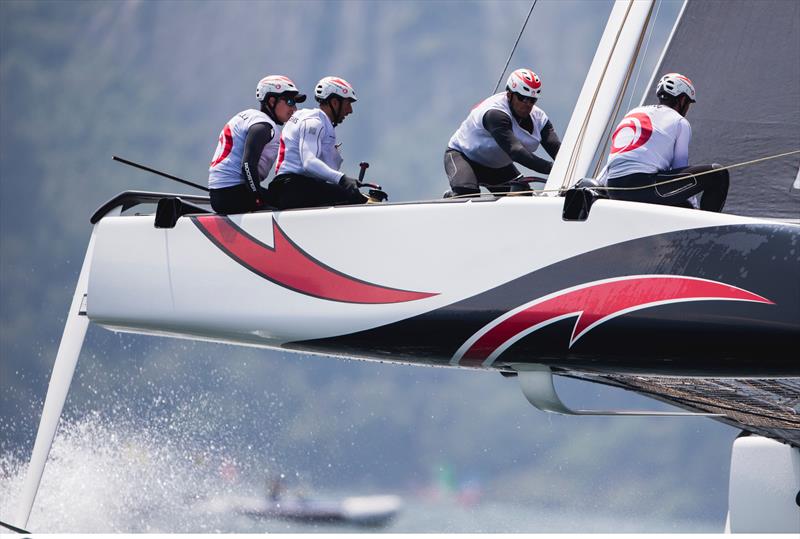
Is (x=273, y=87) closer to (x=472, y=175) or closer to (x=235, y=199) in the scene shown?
(x=235, y=199)

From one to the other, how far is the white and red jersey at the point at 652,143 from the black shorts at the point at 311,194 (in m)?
0.94

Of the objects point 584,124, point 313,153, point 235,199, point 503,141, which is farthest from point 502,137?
point 235,199

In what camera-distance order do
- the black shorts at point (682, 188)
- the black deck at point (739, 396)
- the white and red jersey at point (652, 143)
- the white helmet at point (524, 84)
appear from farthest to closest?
the white helmet at point (524, 84) < the black deck at point (739, 396) < the white and red jersey at point (652, 143) < the black shorts at point (682, 188)

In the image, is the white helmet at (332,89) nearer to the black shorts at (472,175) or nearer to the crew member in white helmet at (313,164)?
the crew member in white helmet at (313,164)

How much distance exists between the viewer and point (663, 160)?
3949 millimetres

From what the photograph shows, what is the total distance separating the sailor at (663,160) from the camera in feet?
12.6

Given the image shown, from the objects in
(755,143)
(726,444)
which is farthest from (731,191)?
(726,444)

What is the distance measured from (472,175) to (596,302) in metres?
0.97

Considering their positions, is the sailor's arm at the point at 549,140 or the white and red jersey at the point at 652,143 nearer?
the white and red jersey at the point at 652,143

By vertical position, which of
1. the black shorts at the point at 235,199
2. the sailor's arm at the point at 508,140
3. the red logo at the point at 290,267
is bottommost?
the red logo at the point at 290,267

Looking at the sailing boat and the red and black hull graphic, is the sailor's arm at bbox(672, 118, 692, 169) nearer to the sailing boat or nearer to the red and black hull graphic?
the sailing boat

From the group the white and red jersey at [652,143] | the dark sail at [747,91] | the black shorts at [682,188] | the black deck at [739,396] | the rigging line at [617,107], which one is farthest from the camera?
the dark sail at [747,91]

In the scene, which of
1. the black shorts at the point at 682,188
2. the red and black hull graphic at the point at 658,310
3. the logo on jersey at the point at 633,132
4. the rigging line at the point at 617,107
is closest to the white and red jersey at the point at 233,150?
the red and black hull graphic at the point at 658,310

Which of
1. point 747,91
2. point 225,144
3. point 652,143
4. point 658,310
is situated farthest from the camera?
point 747,91
